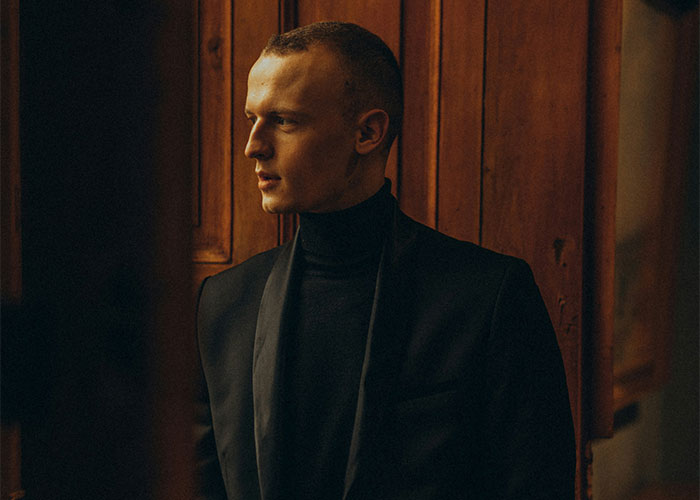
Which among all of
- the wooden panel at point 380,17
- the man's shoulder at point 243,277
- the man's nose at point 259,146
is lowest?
the man's shoulder at point 243,277

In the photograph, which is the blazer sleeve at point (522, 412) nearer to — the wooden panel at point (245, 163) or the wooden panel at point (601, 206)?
the wooden panel at point (601, 206)

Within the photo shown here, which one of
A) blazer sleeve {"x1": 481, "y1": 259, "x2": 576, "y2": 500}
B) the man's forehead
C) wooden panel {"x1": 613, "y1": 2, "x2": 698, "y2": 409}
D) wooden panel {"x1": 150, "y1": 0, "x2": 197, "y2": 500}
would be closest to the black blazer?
blazer sleeve {"x1": 481, "y1": 259, "x2": 576, "y2": 500}

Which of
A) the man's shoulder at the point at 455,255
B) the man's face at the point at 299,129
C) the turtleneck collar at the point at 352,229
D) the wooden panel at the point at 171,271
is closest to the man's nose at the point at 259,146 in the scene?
the man's face at the point at 299,129

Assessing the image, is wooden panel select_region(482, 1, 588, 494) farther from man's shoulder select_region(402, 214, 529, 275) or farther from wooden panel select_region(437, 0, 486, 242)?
man's shoulder select_region(402, 214, 529, 275)

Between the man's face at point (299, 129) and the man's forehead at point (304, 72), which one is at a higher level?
the man's forehead at point (304, 72)

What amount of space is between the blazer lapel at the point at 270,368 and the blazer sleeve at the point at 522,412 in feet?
0.89

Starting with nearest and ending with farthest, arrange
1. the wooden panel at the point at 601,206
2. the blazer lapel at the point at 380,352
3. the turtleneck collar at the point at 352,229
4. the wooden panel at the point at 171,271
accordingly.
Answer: the wooden panel at the point at 171,271
the blazer lapel at the point at 380,352
the turtleneck collar at the point at 352,229
the wooden panel at the point at 601,206

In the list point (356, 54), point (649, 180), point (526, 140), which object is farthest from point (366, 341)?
point (649, 180)

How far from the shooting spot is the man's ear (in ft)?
2.77

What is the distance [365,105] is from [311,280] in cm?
26

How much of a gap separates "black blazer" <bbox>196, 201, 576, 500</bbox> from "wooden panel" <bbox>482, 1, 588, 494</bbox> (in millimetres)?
357

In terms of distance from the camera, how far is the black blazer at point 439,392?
769 millimetres

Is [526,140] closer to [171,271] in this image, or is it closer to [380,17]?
[380,17]

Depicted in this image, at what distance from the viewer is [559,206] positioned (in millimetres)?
1174
